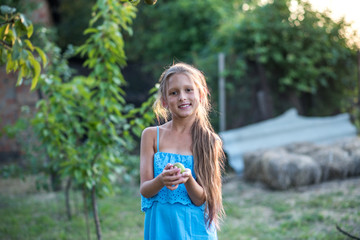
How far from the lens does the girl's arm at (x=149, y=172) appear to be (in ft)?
5.47

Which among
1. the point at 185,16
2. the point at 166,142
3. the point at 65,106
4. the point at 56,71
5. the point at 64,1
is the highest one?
the point at 64,1

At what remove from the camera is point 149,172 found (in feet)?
6.03

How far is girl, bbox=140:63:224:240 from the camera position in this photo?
1.78 meters

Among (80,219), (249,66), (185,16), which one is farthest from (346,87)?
(80,219)

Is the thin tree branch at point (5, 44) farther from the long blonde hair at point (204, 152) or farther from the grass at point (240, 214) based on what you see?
the grass at point (240, 214)

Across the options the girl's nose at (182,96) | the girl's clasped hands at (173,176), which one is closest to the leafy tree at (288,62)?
the girl's nose at (182,96)

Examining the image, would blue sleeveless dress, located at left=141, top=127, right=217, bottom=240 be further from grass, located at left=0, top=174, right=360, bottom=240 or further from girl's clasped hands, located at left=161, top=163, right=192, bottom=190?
grass, located at left=0, top=174, right=360, bottom=240

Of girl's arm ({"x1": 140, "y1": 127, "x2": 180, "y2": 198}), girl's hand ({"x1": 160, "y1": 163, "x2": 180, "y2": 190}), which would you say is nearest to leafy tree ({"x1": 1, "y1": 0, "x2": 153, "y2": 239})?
girl's arm ({"x1": 140, "y1": 127, "x2": 180, "y2": 198})

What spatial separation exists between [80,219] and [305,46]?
520 cm

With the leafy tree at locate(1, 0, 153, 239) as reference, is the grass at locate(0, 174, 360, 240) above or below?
below

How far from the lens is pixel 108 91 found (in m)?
3.11

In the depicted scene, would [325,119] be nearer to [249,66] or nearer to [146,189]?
[249,66]

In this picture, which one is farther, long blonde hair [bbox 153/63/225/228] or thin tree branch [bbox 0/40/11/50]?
thin tree branch [bbox 0/40/11/50]

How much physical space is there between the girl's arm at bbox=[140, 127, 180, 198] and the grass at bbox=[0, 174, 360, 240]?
70.1 inches
